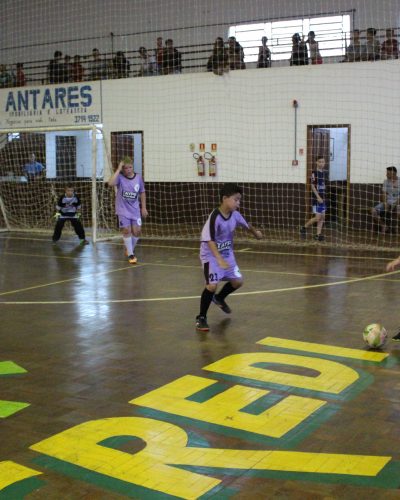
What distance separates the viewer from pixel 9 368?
5.93 meters

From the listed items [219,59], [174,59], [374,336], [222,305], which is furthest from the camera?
[174,59]

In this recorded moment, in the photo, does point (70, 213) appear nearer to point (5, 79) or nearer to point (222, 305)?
point (222, 305)

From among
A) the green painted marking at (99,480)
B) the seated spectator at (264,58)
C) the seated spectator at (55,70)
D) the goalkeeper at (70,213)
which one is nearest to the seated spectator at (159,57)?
the seated spectator at (264,58)

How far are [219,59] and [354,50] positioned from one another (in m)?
3.89

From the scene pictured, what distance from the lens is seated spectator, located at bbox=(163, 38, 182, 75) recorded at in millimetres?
20156

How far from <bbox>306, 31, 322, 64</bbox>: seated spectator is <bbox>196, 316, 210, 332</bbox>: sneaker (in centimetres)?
1283

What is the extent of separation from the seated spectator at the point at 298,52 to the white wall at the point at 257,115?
1.04ft

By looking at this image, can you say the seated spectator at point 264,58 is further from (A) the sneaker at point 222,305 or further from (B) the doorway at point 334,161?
(A) the sneaker at point 222,305

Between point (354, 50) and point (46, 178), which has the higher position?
point (354, 50)

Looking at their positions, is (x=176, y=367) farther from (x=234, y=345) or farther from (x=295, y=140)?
(x=295, y=140)

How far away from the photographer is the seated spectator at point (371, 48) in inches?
677

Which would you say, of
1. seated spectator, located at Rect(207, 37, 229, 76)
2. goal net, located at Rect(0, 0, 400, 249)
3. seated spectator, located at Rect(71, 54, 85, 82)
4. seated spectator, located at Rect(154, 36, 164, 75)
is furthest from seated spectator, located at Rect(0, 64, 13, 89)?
seated spectator, located at Rect(207, 37, 229, 76)

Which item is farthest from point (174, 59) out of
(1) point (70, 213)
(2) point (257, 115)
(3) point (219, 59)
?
(1) point (70, 213)

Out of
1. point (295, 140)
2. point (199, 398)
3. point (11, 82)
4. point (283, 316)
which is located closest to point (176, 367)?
point (199, 398)
